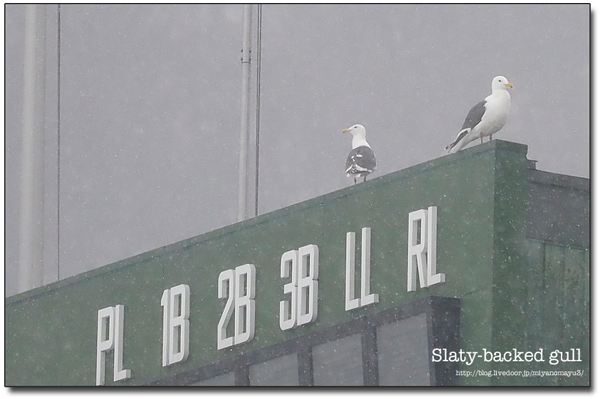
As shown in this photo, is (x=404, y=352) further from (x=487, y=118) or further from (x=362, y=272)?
(x=487, y=118)

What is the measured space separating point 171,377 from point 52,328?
2.88m

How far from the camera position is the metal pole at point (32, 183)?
23.8 meters

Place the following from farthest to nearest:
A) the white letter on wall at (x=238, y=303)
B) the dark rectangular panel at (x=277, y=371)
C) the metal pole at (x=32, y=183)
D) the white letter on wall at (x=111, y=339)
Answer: the metal pole at (x=32, y=183), the white letter on wall at (x=111, y=339), the white letter on wall at (x=238, y=303), the dark rectangular panel at (x=277, y=371)

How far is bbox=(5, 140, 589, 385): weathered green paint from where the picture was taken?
1570cm

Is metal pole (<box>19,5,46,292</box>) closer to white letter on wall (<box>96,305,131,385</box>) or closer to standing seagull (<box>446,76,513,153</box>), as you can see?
white letter on wall (<box>96,305,131,385</box>)

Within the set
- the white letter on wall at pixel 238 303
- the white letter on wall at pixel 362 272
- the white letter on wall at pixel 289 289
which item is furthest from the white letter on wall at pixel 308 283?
the white letter on wall at pixel 238 303

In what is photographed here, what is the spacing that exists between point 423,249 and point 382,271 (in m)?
0.68

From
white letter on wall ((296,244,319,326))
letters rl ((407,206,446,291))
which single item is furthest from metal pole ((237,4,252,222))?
letters rl ((407,206,446,291))

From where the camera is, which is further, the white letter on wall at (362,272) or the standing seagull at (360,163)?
the standing seagull at (360,163)

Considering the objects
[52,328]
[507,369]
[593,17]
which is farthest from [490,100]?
[52,328]

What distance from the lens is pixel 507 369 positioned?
15586 mm

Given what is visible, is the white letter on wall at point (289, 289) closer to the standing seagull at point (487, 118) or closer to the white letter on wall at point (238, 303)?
the white letter on wall at point (238, 303)

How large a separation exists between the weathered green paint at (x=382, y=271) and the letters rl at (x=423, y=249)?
82 mm

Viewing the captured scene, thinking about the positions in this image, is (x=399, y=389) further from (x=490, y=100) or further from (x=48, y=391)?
(x=48, y=391)
